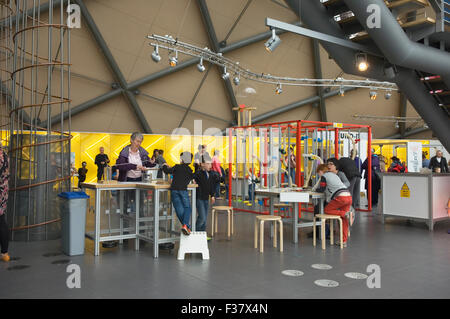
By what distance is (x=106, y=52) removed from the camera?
1340 cm

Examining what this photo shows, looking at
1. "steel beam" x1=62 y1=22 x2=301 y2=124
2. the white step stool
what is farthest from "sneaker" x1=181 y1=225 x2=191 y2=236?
"steel beam" x1=62 y1=22 x2=301 y2=124

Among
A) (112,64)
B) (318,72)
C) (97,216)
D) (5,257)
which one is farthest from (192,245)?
(318,72)

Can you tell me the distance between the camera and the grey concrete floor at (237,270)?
3.93 meters

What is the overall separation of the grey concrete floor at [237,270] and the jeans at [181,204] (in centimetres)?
52

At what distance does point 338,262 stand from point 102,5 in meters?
11.1

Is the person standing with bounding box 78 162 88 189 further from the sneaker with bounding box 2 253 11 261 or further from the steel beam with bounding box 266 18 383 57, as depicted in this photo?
the steel beam with bounding box 266 18 383 57

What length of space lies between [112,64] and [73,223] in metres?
9.31

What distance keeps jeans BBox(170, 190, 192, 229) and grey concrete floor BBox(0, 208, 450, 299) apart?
524 mm

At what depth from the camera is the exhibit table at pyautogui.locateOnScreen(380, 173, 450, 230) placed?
7657 millimetres

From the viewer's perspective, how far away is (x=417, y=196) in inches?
309

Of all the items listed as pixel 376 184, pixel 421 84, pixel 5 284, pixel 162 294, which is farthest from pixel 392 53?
pixel 376 184

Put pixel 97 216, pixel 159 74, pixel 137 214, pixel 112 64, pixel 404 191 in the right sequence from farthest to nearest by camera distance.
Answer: pixel 159 74
pixel 112 64
pixel 404 191
pixel 137 214
pixel 97 216

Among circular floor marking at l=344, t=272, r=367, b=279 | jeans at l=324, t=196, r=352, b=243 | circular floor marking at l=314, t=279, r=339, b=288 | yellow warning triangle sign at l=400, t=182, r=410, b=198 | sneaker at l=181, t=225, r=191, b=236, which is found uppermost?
yellow warning triangle sign at l=400, t=182, r=410, b=198

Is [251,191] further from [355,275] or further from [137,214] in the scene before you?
[355,275]
